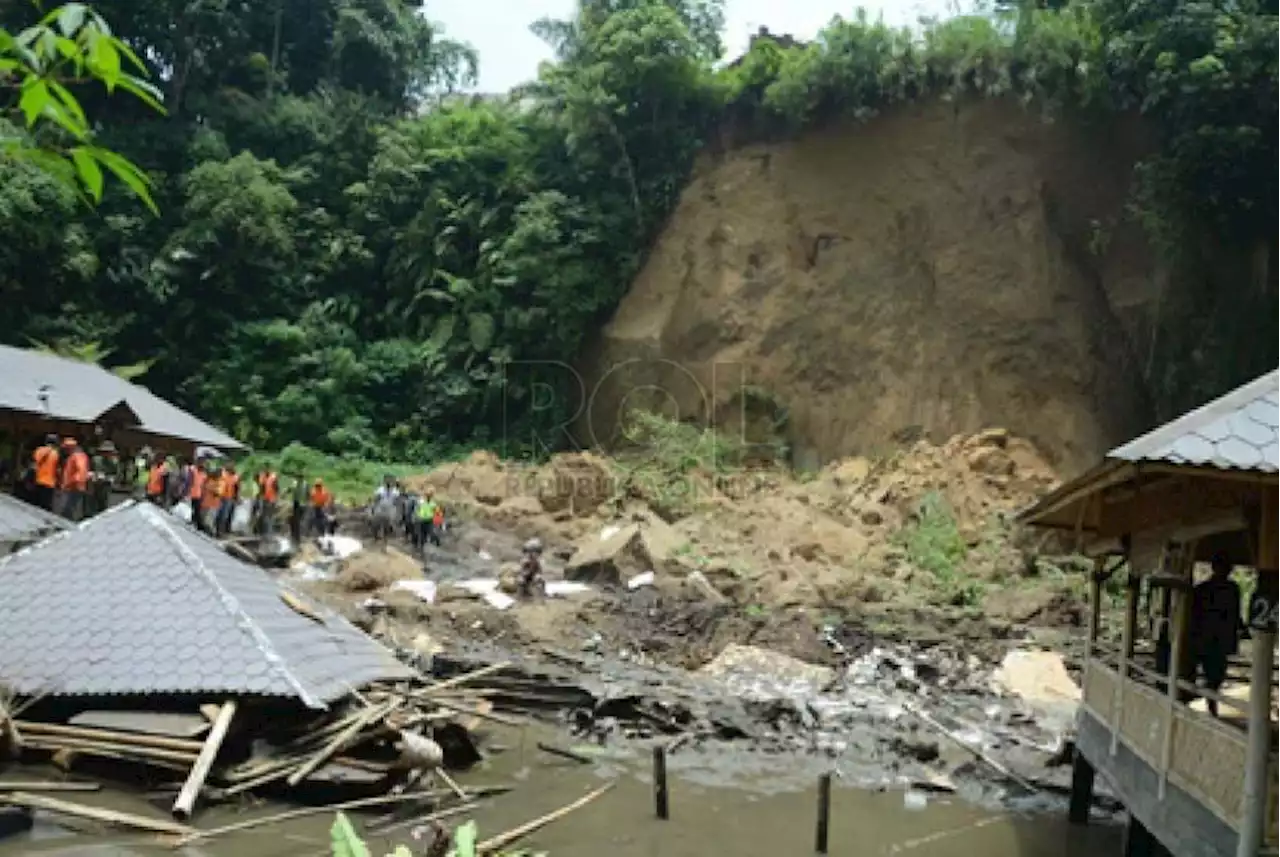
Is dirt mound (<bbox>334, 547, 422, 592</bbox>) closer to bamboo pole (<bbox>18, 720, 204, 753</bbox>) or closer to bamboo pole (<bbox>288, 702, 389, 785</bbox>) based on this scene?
bamboo pole (<bbox>288, 702, 389, 785</bbox>)

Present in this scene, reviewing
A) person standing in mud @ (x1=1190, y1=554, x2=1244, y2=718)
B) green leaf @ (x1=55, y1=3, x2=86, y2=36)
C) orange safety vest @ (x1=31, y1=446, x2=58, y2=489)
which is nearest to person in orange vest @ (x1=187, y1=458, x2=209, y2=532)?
orange safety vest @ (x1=31, y1=446, x2=58, y2=489)

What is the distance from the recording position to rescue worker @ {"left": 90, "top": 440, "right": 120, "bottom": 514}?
21359 millimetres

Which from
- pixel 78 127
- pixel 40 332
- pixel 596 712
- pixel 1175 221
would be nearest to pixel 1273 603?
pixel 78 127

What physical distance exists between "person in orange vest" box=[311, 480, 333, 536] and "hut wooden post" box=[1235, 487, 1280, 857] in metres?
22.2

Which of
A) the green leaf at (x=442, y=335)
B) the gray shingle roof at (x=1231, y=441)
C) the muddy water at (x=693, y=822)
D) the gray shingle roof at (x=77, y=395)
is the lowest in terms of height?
the muddy water at (x=693, y=822)

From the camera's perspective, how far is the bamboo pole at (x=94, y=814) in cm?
953

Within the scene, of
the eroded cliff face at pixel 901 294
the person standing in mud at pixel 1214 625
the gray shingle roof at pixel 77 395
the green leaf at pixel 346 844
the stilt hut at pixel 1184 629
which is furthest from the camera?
the eroded cliff face at pixel 901 294

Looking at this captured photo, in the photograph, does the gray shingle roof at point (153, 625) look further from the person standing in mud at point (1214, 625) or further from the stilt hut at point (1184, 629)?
the person standing in mud at point (1214, 625)

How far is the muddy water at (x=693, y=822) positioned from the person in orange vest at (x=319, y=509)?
1266cm

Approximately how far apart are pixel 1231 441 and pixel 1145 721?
169 inches

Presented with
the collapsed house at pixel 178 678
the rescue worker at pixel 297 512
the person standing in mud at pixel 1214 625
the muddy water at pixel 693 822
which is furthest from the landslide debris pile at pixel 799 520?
the person standing in mud at pixel 1214 625

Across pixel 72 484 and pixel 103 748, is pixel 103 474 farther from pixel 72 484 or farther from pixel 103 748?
pixel 103 748

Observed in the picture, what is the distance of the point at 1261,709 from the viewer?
6.95 metres

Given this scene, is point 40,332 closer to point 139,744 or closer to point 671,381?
point 671,381
